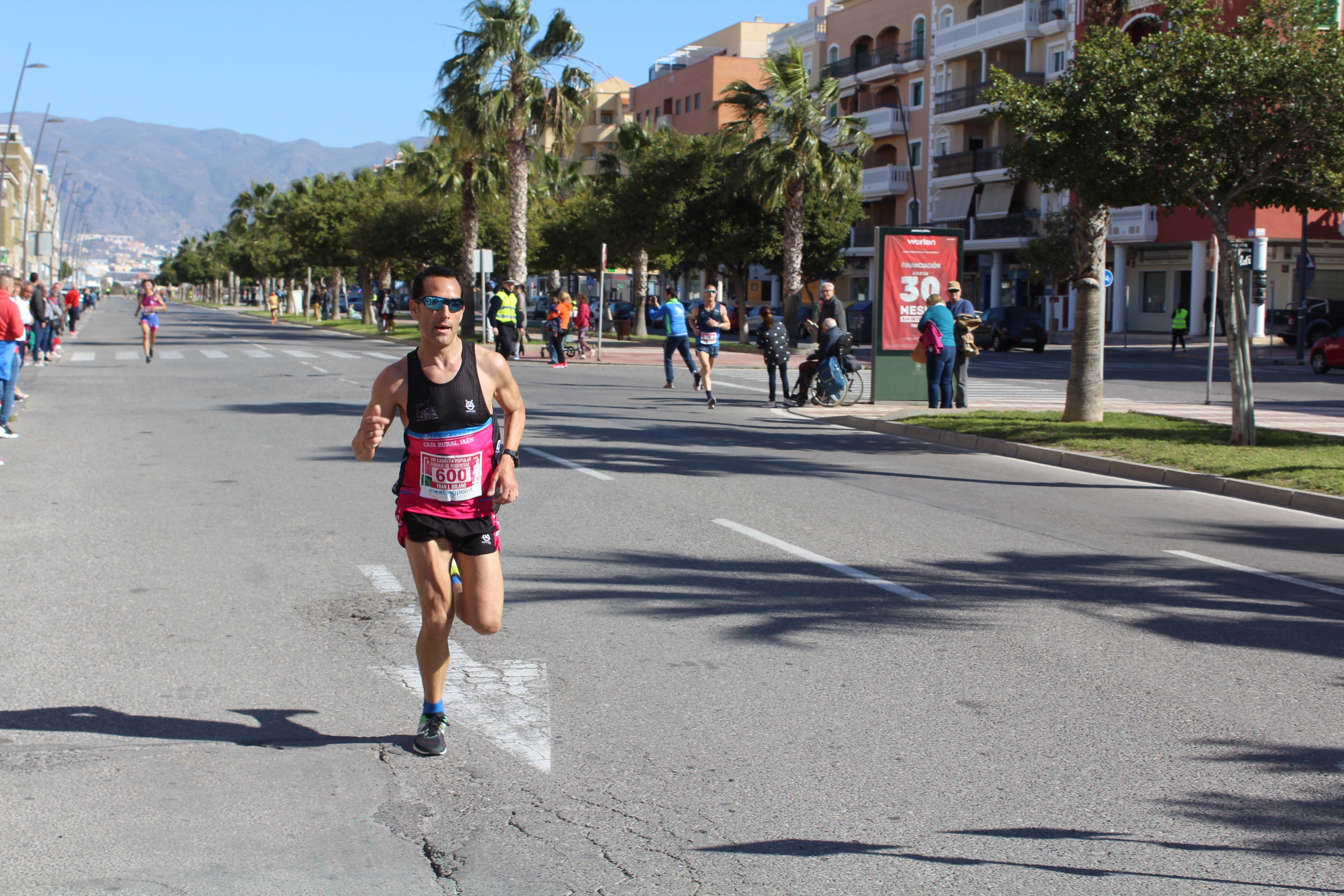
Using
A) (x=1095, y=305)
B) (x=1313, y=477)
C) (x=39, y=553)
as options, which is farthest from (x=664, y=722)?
(x=1095, y=305)

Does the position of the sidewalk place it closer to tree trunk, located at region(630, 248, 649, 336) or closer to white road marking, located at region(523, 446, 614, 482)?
white road marking, located at region(523, 446, 614, 482)

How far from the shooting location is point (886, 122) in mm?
63094

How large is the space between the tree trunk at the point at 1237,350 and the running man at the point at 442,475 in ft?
36.8

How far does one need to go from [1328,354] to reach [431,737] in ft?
95.3

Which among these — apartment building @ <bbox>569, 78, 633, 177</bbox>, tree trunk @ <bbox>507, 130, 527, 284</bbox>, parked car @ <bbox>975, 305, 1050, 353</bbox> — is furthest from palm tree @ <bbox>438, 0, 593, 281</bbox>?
apartment building @ <bbox>569, 78, 633, 177</bbox>

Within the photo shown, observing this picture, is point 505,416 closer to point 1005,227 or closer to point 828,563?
point 828,563

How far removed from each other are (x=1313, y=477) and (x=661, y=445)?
640 centimetres

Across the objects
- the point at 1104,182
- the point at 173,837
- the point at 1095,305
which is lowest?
the point at 173,837

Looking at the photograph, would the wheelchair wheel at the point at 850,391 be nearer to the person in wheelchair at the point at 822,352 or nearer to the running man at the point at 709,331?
the person in wheelchair at the point at 822,352

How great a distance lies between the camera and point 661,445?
14.4 m

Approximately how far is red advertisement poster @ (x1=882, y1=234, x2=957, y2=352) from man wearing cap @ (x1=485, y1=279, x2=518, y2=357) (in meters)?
9.22

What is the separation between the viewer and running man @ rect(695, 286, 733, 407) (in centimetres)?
1962

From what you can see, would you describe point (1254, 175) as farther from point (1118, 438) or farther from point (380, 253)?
point (380, 253)

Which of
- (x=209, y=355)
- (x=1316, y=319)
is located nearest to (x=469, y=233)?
(x=209, y=355)
